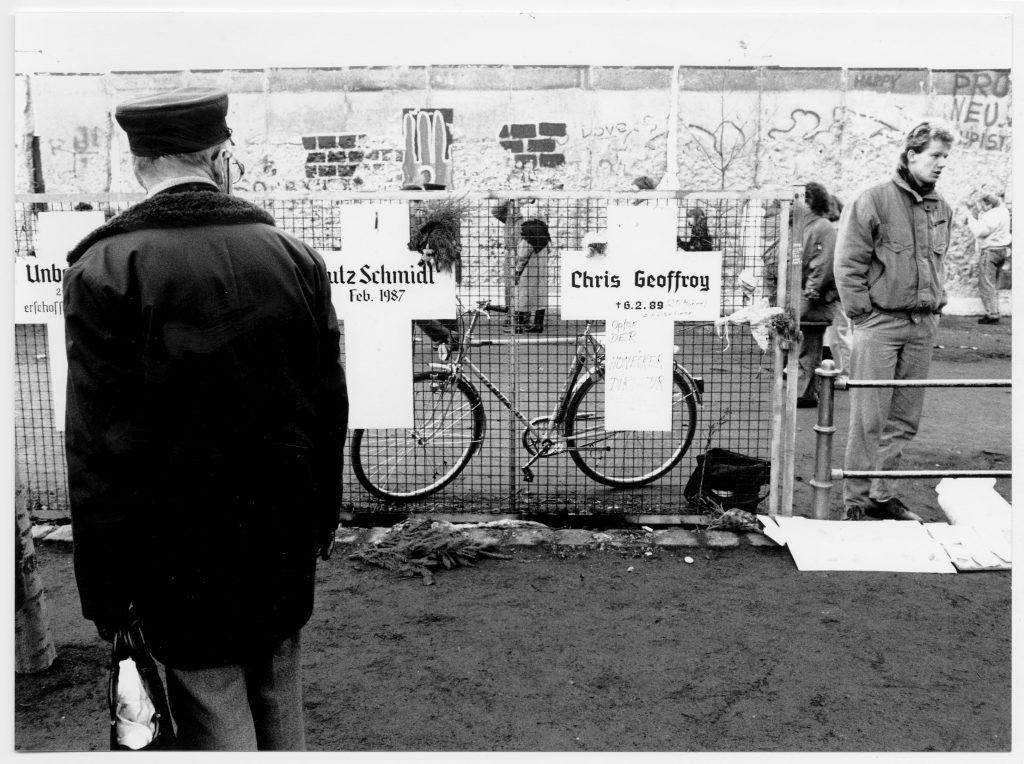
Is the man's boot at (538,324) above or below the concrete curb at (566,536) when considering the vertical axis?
above

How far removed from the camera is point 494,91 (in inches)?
632

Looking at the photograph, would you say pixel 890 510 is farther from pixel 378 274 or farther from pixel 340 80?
pixel 340 80

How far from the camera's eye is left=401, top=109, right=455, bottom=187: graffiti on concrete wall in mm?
16156

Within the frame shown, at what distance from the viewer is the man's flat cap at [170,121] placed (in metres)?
2.38

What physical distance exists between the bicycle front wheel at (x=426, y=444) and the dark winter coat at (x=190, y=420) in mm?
3153

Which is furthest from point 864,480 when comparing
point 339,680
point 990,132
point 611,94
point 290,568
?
point 990,132

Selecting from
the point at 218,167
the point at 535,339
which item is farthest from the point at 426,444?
the point at 218,167

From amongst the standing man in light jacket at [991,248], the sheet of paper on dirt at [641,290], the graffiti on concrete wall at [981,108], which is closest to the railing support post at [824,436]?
the sheet of paper on dirt at [641,290]

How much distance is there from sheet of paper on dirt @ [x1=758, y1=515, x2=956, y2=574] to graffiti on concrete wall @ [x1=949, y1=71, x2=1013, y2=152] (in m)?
13.1

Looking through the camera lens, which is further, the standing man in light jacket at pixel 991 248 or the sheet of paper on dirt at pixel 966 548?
the standing man in light jacket at pixel 991 248

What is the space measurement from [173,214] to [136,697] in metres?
1.18

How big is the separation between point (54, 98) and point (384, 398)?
46.7 ft

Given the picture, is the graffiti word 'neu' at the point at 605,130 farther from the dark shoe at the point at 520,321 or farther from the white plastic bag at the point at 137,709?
the white plastic bag at the point at 137,709

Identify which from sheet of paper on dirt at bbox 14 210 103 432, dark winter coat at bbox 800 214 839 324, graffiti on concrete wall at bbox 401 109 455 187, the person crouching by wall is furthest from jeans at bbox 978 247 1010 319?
sheet of paper on dirt at bbox 14 210 103 432
